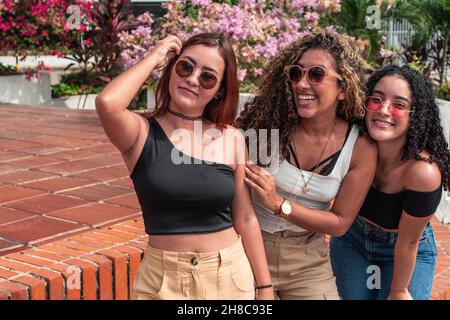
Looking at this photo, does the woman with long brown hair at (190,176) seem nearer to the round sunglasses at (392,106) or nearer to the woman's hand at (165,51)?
the woman's hand at (165,51)

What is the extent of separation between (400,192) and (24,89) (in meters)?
8.97

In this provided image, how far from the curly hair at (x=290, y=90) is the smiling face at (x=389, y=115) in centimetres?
8

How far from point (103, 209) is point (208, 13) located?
3.64 metres

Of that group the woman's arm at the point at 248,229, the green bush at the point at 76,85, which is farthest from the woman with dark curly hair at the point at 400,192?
the green bush at the point at 76,85

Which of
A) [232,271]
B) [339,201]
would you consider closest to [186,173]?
[232,271]

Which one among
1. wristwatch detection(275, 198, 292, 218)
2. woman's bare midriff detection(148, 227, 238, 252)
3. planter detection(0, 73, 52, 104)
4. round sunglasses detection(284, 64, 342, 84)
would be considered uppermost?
round sunglasses detection(284, 64, 342, 84)

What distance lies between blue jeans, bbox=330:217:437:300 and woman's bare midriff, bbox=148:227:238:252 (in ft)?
2.49

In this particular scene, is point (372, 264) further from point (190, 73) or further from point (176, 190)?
point (190, 73)

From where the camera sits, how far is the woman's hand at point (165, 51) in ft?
6.90

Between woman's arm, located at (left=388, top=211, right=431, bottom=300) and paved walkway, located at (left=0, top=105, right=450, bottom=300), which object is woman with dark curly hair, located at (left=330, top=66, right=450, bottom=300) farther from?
paved walkway, located at (left=0, top=105, right=450, bottom=300)

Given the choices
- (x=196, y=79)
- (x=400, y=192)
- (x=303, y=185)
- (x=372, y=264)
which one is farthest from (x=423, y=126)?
(x=196, y=79)

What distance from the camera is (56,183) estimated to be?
13.3 ft

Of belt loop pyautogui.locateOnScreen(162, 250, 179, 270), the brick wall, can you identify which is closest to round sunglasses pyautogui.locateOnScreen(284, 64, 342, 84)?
belt loop pyautogui.locateOnScreen(162, 250, 179, 270)

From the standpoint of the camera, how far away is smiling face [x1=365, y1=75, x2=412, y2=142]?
2.29 m
